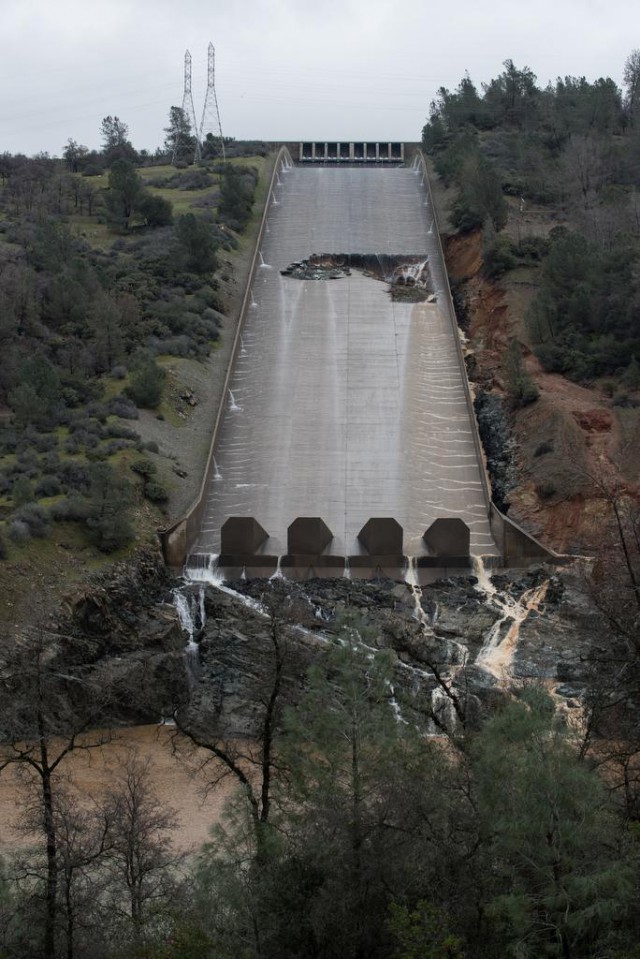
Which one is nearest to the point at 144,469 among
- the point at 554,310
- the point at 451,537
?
the point at 451,537

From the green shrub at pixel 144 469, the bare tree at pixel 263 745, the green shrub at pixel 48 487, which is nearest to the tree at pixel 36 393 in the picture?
the green shrub at pixel 144 469

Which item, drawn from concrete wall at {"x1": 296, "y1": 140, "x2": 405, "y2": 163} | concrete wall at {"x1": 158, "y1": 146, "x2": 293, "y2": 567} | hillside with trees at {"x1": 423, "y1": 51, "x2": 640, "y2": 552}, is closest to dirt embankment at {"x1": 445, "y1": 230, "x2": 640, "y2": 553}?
hillside with trees at {"x1": 423, "y1": 51, "x2": 640, "y2": 552}

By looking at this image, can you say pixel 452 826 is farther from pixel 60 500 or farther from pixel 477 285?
pixel 477 285

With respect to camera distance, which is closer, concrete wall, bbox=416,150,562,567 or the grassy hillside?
the grassy hillside

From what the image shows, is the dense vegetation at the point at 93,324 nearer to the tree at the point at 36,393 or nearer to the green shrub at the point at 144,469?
the tree at the point at 36,393

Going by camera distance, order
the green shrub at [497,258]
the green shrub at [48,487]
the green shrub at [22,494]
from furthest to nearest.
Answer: the green shrub at [497,258], the green shrub at [48,487], the green shrub at [22,494]

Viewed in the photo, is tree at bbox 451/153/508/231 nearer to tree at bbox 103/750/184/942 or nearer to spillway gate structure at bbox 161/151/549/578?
spillway gate structure at bbox 161/151/549/578
